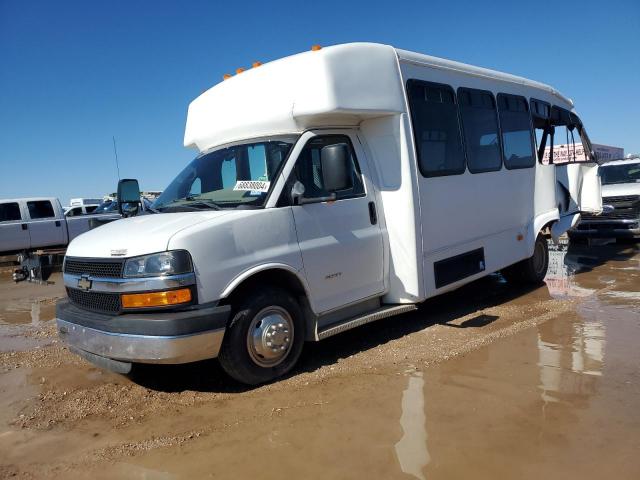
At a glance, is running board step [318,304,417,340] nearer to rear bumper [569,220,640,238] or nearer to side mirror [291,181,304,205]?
side mirror [291,181,304,205]

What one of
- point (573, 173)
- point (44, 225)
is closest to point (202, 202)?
point (573, 173)

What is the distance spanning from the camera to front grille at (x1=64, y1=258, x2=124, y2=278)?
13.1ft

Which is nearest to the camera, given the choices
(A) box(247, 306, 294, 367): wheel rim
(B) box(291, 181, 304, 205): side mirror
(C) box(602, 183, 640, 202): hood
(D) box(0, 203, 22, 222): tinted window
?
(A) box(247, 306, 294, 367): wheel rim

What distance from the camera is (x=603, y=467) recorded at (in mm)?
2938

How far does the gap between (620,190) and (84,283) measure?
1251 centimetres

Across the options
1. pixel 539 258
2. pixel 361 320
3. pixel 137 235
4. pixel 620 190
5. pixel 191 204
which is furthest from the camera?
pixel 620 190

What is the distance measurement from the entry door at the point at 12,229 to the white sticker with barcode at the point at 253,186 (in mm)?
12404

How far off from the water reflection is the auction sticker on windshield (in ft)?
6.80

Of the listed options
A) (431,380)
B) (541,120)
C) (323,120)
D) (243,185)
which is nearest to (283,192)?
(243,185)

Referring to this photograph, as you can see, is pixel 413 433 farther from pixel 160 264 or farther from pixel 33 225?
pixel 33 225

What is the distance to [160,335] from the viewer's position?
379cm

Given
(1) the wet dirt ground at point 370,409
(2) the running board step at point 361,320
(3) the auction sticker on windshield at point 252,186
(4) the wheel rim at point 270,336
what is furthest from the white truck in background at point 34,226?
(4) the wheel rim at point 270,336

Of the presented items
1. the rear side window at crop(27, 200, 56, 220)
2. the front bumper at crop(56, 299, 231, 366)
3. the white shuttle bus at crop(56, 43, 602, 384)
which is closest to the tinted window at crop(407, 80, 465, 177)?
the white shuttle bus at crop(56, 43, 602, 384)

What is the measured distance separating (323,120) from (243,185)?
39.9 inches
